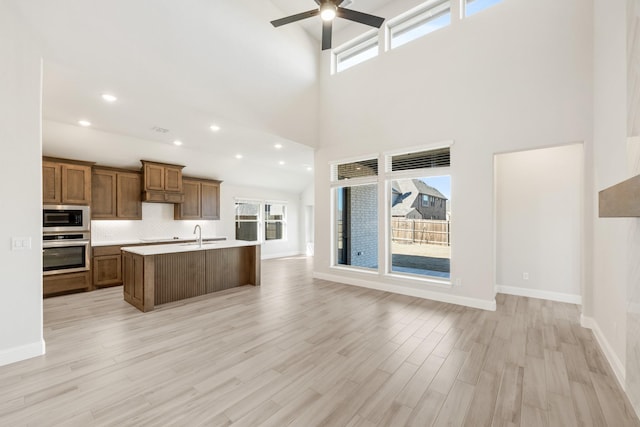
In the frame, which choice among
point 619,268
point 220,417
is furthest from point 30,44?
point 619,268

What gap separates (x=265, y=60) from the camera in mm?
4996

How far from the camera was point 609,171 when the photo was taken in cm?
279

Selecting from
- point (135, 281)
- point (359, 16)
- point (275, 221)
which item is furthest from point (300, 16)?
point (275, 221)

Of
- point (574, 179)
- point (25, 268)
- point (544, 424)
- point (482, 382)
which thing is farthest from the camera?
point (574, 179)

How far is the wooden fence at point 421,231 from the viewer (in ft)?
15.8

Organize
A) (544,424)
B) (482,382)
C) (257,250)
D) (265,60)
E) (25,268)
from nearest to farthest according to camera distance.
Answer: (544,424)
(482,382)
(25,268)
(265,60)
(257,250)

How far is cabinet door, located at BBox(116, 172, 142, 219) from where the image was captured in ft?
19.6

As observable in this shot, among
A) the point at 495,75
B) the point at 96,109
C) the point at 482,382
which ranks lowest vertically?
the point at 482,382

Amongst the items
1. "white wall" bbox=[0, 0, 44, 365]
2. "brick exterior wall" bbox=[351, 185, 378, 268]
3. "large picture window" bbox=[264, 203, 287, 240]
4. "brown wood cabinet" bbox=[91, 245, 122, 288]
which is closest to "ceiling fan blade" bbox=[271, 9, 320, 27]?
"white wall" bbox=[0, 0, 44, 365]

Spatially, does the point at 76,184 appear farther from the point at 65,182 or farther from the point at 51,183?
the point at 51,183

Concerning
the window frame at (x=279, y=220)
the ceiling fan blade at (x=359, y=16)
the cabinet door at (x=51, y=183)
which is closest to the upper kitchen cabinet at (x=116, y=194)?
the cabinet door at (x=51, y=183)

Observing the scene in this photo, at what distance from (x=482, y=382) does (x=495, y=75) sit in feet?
13.1

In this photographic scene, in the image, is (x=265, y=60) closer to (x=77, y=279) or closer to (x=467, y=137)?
(x=467, y=137)

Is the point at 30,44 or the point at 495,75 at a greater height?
the point at 495,75
